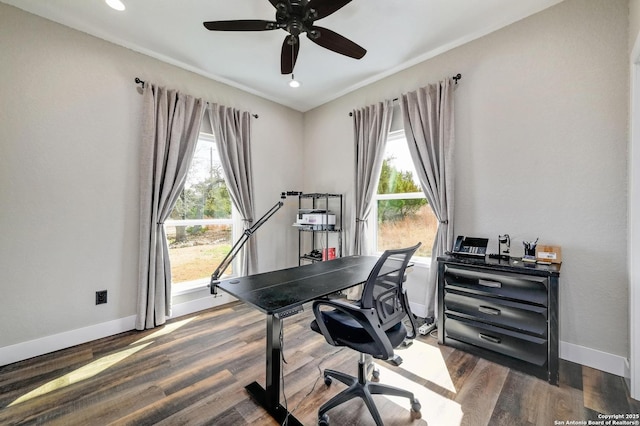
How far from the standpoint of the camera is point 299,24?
1794 millimetres

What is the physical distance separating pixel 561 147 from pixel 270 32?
8.57ft

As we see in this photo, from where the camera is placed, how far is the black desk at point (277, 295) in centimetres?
140

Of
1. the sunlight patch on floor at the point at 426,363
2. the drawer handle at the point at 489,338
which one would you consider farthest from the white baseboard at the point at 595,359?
the sunlight patch on floor at the point at 426,363

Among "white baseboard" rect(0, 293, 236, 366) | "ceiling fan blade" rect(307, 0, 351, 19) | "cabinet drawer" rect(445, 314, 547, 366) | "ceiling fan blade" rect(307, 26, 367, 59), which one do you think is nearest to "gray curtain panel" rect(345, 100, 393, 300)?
"ceiling fan blade" rect(307, 26, 367, 59)

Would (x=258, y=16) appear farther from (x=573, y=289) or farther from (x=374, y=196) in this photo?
(x=573, y=289)

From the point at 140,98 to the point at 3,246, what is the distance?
1.67 meters

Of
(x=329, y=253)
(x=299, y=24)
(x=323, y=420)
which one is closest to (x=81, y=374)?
(x=323, y=420)

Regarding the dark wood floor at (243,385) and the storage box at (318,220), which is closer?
the dark wood floor at (243,385)

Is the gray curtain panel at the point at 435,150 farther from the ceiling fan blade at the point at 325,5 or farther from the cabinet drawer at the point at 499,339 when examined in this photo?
the ceiling fan blade at the point at 325,5

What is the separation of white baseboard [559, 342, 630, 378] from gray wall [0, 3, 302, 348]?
3822 millimetres

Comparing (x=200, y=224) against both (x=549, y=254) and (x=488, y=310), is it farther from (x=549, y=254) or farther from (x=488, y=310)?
(x=549, y=254)

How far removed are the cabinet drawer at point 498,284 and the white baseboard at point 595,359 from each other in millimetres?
620

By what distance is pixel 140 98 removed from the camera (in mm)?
2666

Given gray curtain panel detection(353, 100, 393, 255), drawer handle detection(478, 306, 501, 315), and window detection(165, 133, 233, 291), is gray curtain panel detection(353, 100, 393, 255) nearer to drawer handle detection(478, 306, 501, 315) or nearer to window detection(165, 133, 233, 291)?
drawer handle detection(478, 306, 501, 315)
